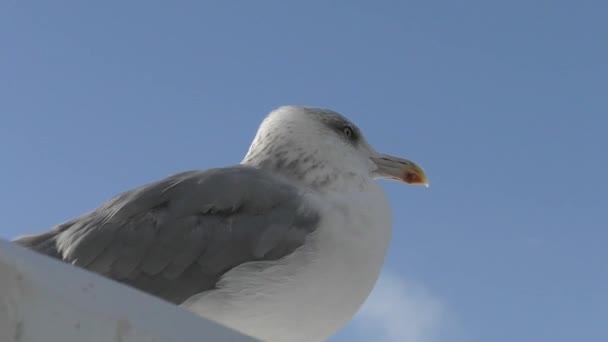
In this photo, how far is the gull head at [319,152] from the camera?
334 centimetres

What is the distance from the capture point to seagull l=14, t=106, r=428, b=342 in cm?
273

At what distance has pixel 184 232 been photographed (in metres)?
2.83

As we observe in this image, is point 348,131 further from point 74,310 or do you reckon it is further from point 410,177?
point 74,310

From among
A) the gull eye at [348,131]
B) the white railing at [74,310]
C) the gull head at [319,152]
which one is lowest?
the white railing at [74,310]

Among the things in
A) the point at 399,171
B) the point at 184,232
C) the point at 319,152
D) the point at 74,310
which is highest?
the point at 399,171

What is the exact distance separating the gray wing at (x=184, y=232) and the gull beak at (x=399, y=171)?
778 millimetres

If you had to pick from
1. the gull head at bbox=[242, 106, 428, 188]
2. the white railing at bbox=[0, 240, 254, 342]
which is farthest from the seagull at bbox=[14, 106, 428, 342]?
the white railing at bbox=[0, 240, 254, 342]

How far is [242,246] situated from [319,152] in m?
0.71

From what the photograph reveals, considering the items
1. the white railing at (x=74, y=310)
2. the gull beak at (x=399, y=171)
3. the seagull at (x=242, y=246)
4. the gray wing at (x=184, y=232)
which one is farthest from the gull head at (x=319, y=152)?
the white railing at (x=74, y=310)

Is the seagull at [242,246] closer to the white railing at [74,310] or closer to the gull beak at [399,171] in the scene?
the gull beak at [399,171]

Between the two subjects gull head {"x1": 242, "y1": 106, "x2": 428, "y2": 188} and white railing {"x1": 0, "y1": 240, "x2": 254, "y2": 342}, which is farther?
gull head {"x1": 242, "y1": 106, "x2": 428, "y2": 188}

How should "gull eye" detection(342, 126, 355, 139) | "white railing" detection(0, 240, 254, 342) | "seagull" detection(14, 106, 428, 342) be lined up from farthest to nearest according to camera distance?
"gull eye" detection(342, 126, 355, 139) → "seagull" detection(14, 106, 428, 342) → "white railing" detection(0, 240, 254, 342)

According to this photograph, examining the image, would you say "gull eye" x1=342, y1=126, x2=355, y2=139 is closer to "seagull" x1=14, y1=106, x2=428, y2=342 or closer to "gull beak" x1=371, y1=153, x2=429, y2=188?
"gull beak" x1=371, y1=153, x2=429, y2=188

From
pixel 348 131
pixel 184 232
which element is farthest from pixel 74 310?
pixel 348 131
